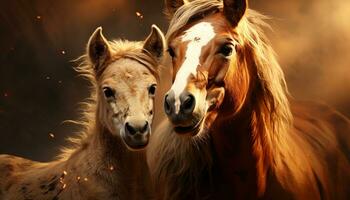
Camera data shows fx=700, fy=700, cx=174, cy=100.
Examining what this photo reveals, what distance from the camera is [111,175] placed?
2699 mm

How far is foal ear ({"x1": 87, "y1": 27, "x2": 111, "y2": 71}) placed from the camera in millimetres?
2775

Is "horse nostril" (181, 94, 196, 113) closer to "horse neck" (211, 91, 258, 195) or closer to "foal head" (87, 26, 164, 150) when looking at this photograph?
"foal head" (87, 26, 164, 150)

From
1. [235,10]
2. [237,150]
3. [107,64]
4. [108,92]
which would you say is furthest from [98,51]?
[237,150]

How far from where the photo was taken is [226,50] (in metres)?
2.62

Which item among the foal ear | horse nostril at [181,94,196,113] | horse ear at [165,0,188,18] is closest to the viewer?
horse nostril at [181,94,196,113]

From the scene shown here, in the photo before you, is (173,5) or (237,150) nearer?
(237,150)

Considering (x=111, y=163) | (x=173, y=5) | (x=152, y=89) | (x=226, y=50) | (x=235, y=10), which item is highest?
(x=173, y=5)

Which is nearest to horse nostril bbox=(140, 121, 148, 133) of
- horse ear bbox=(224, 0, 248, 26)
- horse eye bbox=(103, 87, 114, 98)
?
horse eye bbox=(103, 87, 114, 98)

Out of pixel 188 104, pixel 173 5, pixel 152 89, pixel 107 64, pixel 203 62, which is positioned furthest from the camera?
pixel 173 5

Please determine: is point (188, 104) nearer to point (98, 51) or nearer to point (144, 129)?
point (144, 129)

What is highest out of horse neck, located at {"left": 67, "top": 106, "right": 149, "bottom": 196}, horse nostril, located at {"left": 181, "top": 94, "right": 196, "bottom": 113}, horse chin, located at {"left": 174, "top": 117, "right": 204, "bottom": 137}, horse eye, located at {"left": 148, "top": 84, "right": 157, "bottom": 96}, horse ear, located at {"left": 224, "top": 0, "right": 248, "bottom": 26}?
horse ear, located at {"left": 224, "top": 0, "right": 248, "bottom": 26}

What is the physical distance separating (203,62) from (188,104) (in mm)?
219

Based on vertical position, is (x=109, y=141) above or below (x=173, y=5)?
below

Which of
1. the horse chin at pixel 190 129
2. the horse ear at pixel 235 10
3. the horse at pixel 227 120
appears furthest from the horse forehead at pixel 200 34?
the horse chin at pixel 190 129
